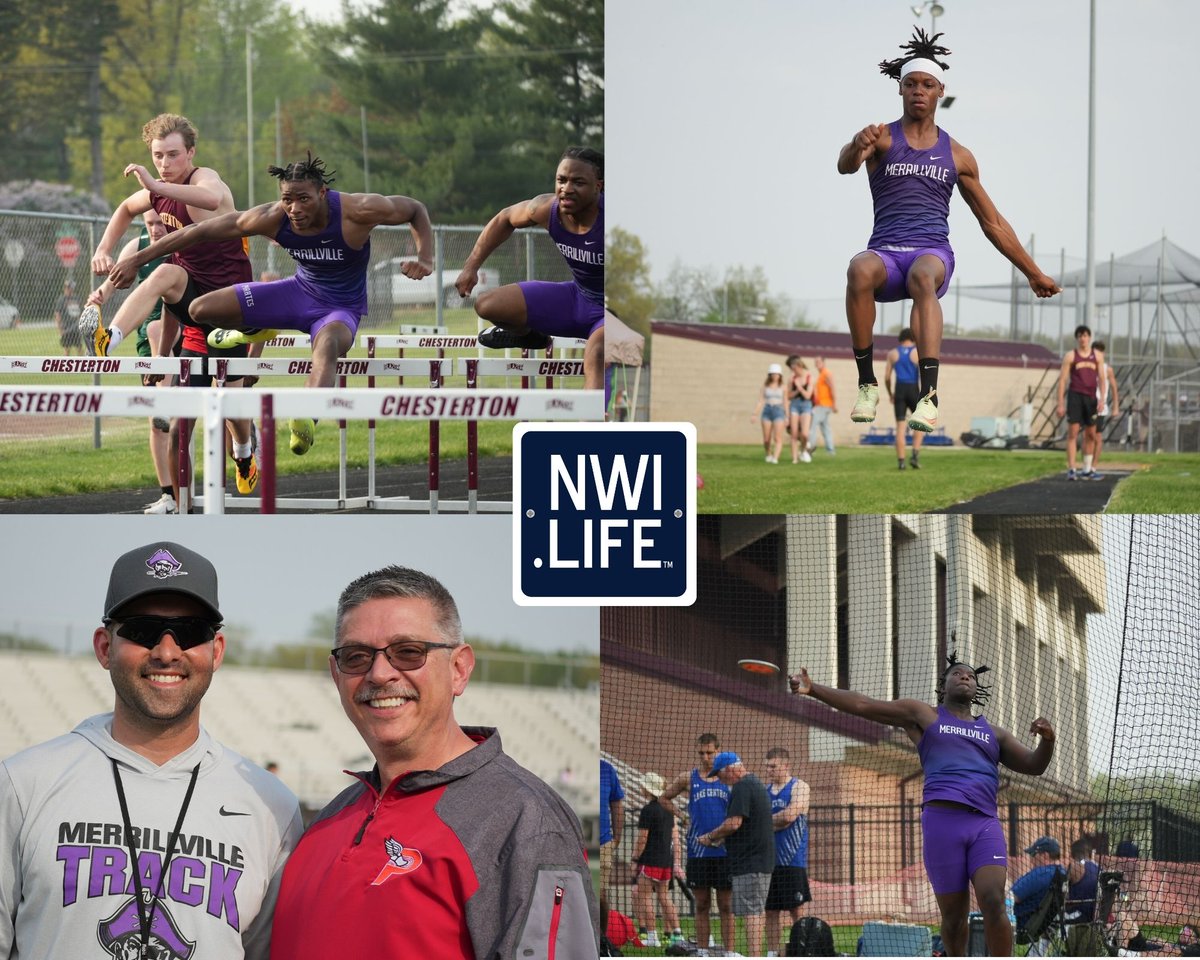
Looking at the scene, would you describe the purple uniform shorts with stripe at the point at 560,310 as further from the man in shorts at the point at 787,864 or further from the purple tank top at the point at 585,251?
the man in shorts at the point at 787,864

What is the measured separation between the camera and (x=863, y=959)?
9711 millimetres

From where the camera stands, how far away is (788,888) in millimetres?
9711

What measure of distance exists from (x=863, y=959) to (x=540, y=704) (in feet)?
27.7

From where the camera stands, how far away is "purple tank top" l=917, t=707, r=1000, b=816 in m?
8.98

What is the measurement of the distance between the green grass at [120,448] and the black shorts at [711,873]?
5.05m

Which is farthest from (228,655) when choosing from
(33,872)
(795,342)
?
(33,872)

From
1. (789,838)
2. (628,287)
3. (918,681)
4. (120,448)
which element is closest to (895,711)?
(918,681)

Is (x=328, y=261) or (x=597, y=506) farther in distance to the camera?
(x=328, y=261)

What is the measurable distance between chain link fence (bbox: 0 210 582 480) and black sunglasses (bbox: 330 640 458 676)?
9853mm

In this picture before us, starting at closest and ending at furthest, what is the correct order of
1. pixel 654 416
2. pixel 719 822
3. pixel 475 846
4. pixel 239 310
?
pixel 475 846
pixel 239 310
pixel 719 822
pixel 654 416

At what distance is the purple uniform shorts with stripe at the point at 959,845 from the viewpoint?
890 centimetres

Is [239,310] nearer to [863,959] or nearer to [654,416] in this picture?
[863,959]

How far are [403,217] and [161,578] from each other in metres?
5.49

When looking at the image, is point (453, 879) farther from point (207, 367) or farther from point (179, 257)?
point (179, 257)
